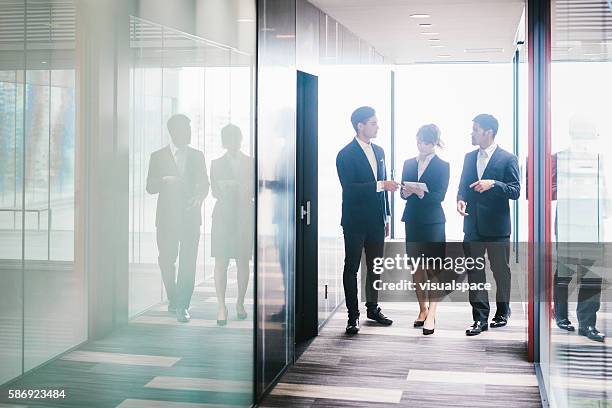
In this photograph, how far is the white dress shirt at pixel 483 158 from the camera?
7.45 m

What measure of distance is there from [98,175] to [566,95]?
7.01 ft

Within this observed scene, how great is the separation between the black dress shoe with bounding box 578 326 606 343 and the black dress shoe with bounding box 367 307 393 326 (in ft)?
15.2

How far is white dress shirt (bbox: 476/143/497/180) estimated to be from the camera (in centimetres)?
745

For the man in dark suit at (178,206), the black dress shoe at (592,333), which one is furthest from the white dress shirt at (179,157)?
the black dress shoe at (592,333)

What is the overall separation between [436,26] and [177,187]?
190 inches

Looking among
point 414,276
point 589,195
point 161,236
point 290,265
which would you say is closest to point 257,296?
point 290,265

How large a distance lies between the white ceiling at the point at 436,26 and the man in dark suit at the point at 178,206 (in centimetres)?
335

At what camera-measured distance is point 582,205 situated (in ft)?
9.89

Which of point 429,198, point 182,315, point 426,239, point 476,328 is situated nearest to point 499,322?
point 476,328

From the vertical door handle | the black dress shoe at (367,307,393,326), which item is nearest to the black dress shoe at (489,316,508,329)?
the black dress shoe at (367,307,393,326)

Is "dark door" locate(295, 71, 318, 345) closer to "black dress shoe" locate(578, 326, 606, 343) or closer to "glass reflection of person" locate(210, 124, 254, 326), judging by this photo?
"glass reflection of person" locate(210, 124, 254, 326)

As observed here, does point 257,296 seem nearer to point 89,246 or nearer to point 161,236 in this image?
point 161,236

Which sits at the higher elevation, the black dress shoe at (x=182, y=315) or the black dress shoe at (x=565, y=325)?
the black dress shoe at (x=182, y=315)

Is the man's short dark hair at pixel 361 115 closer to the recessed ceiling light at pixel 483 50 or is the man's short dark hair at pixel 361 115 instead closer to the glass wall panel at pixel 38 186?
the recessed ceiling light at pixel 483 50
